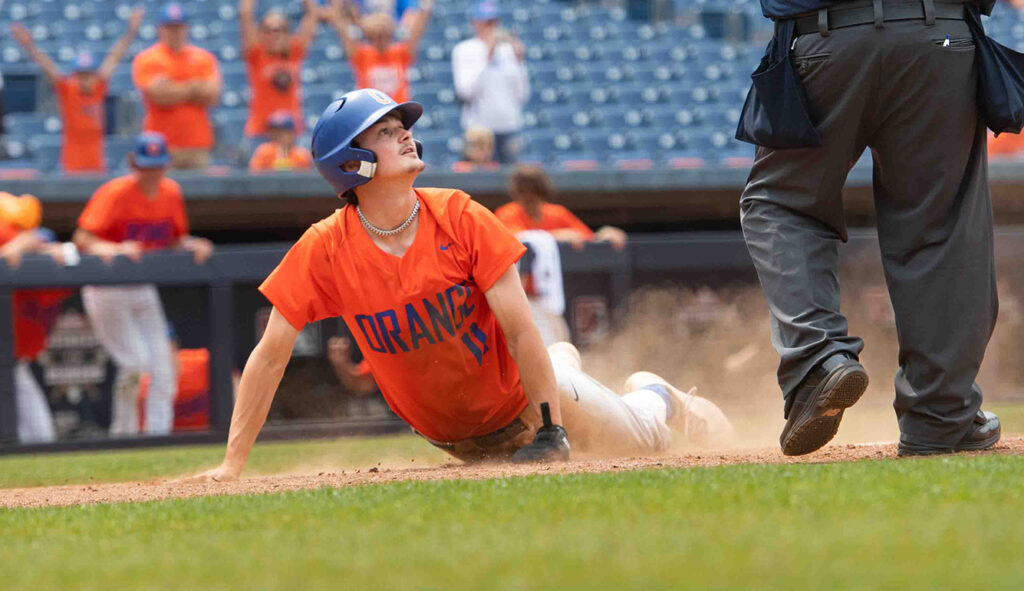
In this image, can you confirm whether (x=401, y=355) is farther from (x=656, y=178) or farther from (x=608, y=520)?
(x=656, y=178)

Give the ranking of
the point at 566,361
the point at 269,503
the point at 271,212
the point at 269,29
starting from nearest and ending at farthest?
1. the point at 269,503
2. the point at 566,361
3. the point at 271,212
4. the point at 269,29

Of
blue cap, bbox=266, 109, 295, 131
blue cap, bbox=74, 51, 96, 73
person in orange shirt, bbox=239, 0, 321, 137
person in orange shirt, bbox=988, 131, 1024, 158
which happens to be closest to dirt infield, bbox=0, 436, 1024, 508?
blue cap, bbox=266, 109, 295, 131

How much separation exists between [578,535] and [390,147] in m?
1.96

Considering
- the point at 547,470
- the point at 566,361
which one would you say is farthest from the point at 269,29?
the point at 547,470

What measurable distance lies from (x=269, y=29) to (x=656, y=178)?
3290mm

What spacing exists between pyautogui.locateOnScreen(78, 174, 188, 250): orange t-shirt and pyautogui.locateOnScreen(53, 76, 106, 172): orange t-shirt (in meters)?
1.92

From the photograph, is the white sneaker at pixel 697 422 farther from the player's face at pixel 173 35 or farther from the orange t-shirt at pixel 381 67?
the player's face at pixel 173 35

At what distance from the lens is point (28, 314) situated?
7.54 metres

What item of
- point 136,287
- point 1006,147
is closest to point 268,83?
point 136,287

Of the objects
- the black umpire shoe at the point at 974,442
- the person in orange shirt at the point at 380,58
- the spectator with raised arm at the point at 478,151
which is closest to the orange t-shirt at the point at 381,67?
the person in orange shirt at the point at 380,58

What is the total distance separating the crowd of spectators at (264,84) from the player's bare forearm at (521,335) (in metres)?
5.58

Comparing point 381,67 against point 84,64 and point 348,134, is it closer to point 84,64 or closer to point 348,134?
point 84,64

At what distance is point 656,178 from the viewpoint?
387 inches

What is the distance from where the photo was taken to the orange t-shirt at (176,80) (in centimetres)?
960
